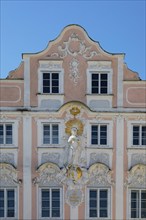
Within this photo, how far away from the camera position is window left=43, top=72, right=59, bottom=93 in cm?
1672

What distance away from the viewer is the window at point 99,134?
16.6 m

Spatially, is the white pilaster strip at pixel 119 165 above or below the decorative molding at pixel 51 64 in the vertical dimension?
below

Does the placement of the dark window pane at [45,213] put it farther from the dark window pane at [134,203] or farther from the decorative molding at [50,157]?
the dark window pane at [134,203]

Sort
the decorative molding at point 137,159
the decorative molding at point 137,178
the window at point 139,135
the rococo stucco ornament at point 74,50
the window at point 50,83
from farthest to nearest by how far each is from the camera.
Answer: the rococo stucco ornament at point 74,50 → the window at point 50,83 → the window at point 139,135 → the decorative molding at point 137,159 → the decorative molding at point 137,178

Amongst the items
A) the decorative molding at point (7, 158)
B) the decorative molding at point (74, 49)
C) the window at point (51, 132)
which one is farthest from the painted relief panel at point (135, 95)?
the decorative molding at point (7, 158)

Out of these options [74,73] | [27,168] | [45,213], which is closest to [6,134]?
[27,168]

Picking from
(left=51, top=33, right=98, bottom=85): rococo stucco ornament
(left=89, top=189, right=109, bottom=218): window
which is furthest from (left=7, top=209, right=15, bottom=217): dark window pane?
(left=51, top=33, right=98, bottom=85): rococo stucco ornament

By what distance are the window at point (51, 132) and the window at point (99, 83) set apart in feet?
8.46

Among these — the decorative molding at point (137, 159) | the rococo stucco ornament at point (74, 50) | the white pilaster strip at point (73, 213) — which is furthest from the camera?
the rococo stucco ornament at point (74, 50)

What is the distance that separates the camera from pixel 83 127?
16531mm

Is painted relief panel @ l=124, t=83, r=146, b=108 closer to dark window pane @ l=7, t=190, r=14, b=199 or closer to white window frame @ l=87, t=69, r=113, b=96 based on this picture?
white window frame @ l=87, t=69, r=113, b=96

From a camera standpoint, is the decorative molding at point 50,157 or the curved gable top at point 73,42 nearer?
the decorative molding at point 50,157

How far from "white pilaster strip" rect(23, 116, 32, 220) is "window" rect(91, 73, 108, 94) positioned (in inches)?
138

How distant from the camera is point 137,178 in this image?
1641 centimetres
